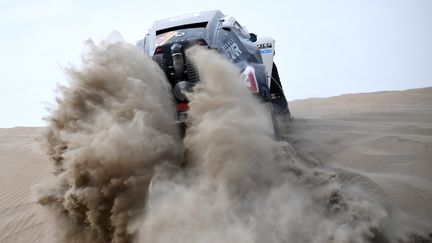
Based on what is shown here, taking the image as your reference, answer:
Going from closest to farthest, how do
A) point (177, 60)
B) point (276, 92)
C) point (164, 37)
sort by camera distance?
point (177, 60) < point (164, 37) < point (276, 92)

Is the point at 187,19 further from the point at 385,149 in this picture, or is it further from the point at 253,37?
the point at 385,149

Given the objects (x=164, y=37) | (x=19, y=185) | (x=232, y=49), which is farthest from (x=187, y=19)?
(x=19, y=185)

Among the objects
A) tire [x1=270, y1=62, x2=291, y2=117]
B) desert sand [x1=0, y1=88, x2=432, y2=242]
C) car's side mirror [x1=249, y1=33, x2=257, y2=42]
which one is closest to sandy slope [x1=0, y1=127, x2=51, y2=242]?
desert sand [x1=0, y1=88, x2=432, y2=242]

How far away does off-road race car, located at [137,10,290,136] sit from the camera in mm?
4410

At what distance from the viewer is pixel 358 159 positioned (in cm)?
507

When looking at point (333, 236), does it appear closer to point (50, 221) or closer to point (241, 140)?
point (241, 140)

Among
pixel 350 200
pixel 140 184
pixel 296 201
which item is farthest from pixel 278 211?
pixel 140 184

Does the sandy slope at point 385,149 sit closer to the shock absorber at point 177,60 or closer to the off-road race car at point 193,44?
the off-road race car at point 193,44

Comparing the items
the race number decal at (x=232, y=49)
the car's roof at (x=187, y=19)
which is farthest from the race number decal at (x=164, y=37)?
the race number decal at (x=232, y=49)

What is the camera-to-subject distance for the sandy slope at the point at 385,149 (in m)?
4.04

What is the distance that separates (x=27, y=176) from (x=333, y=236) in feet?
16.6

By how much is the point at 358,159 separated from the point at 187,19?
8.28ft

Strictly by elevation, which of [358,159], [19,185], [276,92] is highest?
[276,92]

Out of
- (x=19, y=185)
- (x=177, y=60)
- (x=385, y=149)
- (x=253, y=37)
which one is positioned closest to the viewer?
(x=177, y=60)
